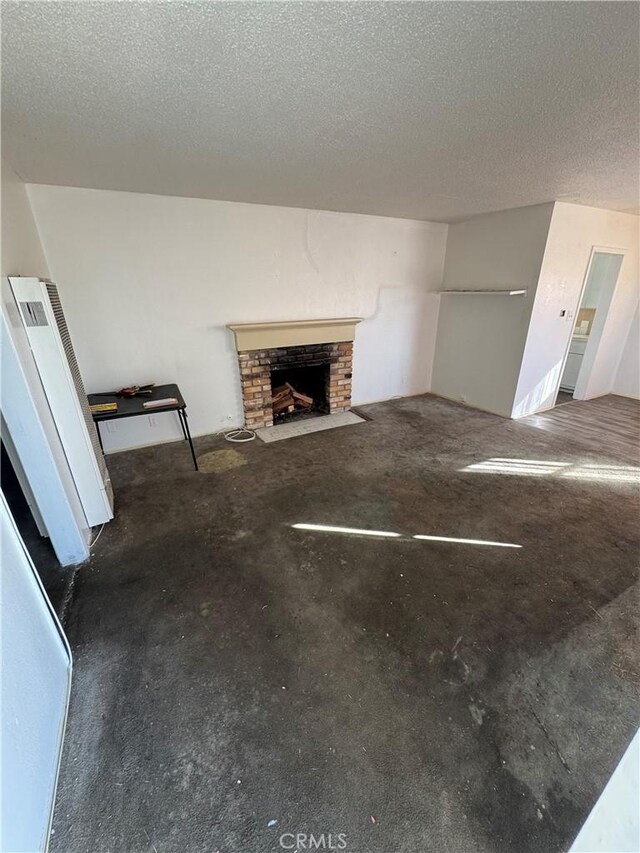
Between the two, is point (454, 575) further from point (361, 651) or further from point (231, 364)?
point (231, 364)

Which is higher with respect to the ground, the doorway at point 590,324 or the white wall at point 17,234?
the white wall at point 17,234

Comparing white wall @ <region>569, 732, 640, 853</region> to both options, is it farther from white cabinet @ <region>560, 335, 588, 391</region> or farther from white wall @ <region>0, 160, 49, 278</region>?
white cabinet @ <region>560, 335, 588, 391</region>

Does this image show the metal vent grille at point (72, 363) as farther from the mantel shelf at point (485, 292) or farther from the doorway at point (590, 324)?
the doorway at point (590, 324)

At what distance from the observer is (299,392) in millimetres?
4617

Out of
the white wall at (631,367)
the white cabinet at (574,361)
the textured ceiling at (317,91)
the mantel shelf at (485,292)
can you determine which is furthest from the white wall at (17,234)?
the white wall at (631,367)

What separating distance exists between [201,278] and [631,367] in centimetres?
598

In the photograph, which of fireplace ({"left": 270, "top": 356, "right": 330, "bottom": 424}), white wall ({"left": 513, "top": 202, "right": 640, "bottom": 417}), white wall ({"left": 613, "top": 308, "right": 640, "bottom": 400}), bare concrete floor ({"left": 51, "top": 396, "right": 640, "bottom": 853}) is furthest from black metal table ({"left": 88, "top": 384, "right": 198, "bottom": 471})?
white wall ({"left": 613, "top": 308, "right": 640, "bottom": 400})

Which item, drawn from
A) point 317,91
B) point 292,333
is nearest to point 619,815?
point 317,91

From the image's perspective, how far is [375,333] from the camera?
4602 mm

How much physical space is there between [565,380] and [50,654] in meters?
6.58

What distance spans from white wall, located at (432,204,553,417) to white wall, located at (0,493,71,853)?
4608mm

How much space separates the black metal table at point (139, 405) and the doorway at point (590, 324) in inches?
188

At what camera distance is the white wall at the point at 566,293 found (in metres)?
3.70

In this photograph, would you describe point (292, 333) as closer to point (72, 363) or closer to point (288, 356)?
point (288, 356)
